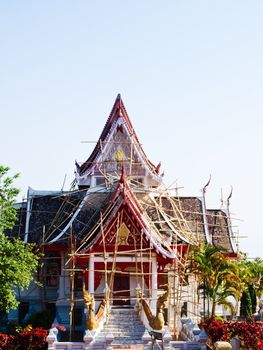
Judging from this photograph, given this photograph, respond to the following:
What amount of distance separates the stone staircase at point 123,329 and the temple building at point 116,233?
2.00ft

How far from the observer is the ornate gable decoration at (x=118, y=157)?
24.7m

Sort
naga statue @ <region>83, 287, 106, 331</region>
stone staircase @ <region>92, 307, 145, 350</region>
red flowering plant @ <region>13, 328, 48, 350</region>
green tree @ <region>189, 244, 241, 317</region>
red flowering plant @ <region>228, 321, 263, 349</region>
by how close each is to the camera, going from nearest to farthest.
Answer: red flowering plant @ <region>228, 321, 263, 349</region> → red flowering plant @ <region>13, 328, 48, 350</region> → naga statue @ <region>83, 287, 106, 331</region> → stone staircase @ <region>92, 307, 145, 350</region> → green tree @ <region>189, 244, 241, 317</region>

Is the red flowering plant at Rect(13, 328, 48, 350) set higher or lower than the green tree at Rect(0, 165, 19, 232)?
lower

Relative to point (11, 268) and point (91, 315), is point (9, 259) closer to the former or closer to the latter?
point (11, 268)

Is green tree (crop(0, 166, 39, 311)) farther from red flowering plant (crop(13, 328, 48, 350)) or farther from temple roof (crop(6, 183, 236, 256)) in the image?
temple roof (crop(6, 183, 236, 256))

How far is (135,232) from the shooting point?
2053 cm

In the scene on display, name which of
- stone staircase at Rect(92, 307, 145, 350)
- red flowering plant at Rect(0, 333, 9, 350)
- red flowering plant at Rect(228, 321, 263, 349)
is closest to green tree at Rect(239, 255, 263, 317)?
stone staircase at Rect(92, 307, 145, 350)

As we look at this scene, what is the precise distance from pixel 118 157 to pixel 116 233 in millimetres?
5449

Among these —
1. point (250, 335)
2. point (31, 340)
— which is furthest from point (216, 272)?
point (31, 340)

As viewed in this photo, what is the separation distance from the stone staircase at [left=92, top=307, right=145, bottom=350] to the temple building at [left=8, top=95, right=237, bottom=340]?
61 cm

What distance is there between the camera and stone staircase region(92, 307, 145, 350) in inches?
682

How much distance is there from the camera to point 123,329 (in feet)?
60.8

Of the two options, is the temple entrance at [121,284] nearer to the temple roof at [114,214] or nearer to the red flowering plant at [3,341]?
the temple roof at [114,214]

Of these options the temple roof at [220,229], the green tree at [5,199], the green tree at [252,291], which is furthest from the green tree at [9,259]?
the green tree at [252,291]
